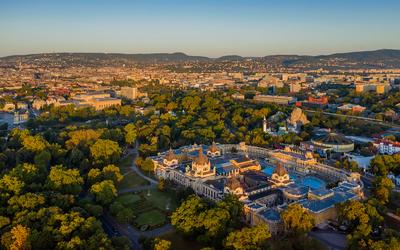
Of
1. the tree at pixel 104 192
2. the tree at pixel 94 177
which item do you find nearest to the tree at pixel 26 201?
the tree at pixel 104 192

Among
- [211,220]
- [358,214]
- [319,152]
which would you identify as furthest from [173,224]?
[319,152]

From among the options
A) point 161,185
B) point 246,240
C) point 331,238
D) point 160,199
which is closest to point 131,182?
point 161,185

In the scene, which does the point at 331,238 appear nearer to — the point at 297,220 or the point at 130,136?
the point at 297,220

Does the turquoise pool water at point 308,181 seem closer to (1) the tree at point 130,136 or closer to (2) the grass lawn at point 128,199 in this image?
(2) the grass lawn at point 128,199

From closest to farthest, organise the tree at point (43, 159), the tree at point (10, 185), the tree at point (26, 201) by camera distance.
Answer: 1. the tree at point (26, 201)
2. the tree at point (10, 185)
3. the tree at point (43, 159)

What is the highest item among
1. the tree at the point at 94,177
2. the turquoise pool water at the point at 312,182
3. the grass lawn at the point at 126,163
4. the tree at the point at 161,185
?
the tree at the point at 94,177

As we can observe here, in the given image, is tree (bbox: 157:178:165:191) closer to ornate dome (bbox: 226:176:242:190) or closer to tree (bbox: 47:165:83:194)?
tree (bbox: 47:165:83:194)
